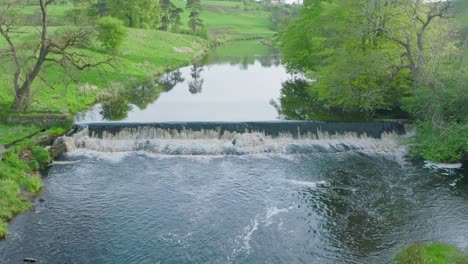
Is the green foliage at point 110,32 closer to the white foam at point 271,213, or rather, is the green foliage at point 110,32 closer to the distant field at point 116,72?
the distant field at point 116,72

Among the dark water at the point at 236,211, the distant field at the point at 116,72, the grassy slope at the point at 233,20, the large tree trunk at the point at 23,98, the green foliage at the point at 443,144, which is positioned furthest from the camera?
the grassy slope at the point at 233,20

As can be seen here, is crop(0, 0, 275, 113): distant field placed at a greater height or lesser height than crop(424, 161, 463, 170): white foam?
greater

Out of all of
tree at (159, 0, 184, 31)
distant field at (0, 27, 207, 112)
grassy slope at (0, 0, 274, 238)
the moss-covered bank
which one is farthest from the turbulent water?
tree at (159, 0, 184, 31)

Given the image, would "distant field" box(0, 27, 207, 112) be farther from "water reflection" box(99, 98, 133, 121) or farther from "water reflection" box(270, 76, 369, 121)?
"water reflection" box(270, 76, 369, 121)

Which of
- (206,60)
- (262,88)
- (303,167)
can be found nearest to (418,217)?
(303,167)

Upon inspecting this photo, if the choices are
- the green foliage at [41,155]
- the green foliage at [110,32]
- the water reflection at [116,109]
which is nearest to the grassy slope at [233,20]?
the green foliage at [110,32]

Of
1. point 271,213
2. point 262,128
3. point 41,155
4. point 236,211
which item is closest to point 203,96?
point 262,128
